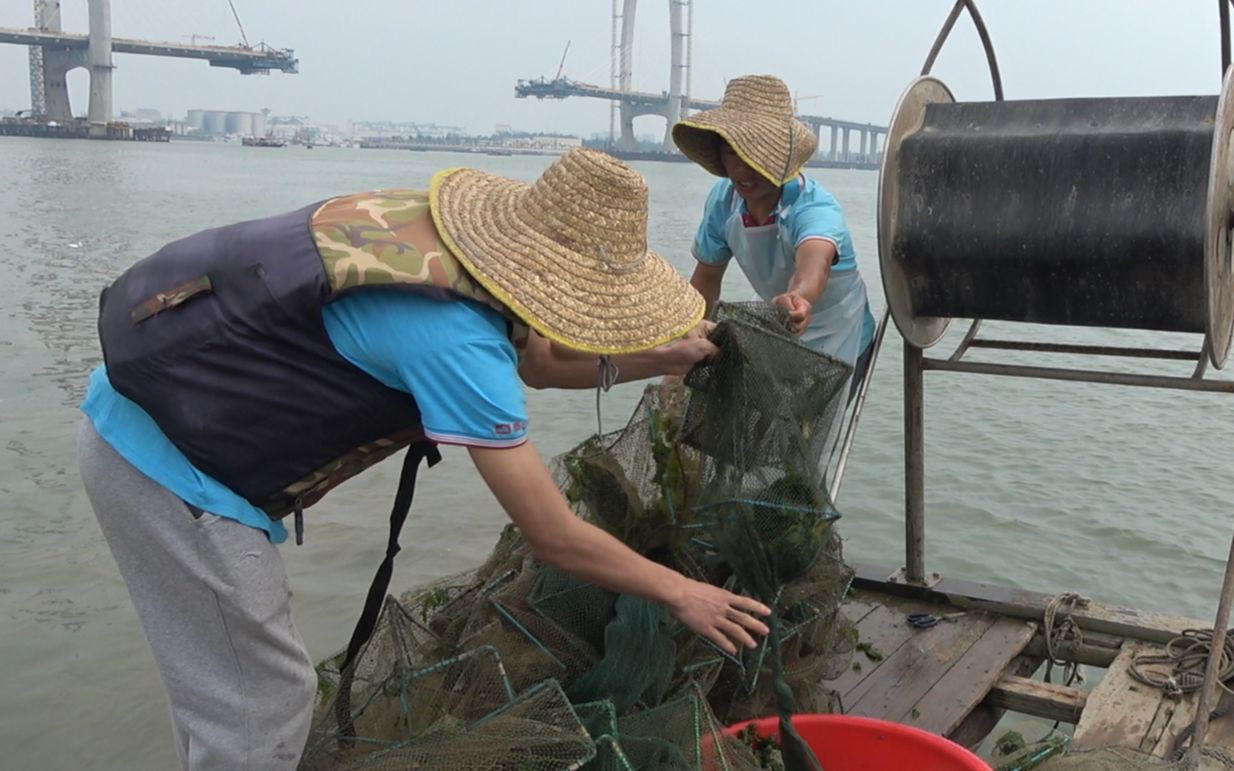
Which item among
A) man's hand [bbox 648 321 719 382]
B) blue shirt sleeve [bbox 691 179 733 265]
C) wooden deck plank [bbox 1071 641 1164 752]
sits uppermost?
blue shirt sleeve [bbox 691 179 733 265]

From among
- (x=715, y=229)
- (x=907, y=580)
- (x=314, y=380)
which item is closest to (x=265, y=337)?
(x=314, y=380)

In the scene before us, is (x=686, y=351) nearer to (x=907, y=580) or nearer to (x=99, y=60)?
(x=907, y=580)

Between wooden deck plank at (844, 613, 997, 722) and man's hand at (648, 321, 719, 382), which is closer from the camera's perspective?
man's hand at (648, 321, 719, 382)

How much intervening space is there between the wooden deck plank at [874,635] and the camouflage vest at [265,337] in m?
2.08

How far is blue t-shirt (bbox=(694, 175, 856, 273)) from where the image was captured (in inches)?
148

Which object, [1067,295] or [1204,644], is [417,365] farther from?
[1204,644]

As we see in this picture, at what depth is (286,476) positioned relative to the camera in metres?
2.16

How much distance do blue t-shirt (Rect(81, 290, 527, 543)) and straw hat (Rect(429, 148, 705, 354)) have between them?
8 centimetres

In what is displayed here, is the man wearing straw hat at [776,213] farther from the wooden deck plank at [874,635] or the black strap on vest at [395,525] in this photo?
the black strap on vest at [395,525]

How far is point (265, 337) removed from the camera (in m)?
2.04

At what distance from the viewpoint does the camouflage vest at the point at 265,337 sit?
6.55 feet

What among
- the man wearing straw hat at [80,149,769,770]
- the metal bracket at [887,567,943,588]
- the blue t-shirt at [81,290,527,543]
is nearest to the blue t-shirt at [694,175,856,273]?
the metal bracket at [887,567,943,588]

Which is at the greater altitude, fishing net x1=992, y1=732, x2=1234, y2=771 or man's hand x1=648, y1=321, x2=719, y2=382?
man's hand x1=648, y1=321, x2=719, y2=382

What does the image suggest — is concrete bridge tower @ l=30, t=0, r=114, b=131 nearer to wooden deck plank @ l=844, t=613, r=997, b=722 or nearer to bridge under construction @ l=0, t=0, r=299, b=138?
bridge under construction @ l=0, t=0, r=299, b=138
